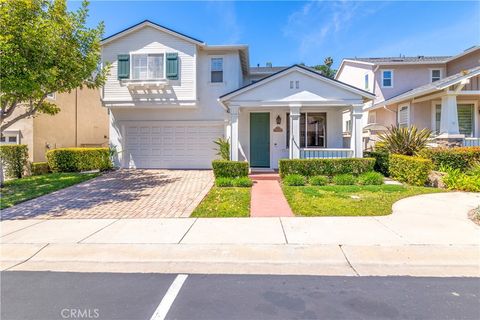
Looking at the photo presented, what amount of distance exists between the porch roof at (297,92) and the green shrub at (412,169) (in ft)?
9.66

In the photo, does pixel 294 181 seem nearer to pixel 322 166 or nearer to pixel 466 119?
pixel 322 166

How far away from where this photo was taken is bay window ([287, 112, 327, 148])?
1466 cm

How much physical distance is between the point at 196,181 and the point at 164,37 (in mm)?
7976

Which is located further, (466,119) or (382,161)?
(466,119)

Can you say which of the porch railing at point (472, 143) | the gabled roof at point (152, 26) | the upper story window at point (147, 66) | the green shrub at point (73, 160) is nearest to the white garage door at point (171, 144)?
the green shrub at point (73, 160)

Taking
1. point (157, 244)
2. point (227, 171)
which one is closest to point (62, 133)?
point (227, 171)

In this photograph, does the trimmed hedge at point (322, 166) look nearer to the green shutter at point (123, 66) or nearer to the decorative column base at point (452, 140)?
the decorative column base at point (452, 140)

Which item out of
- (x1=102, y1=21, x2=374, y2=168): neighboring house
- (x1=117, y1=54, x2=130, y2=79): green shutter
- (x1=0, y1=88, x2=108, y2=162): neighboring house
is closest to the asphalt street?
(x1=102, y1=21, x2=374, y2=168): neighboring house

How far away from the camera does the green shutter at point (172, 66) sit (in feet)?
47.8

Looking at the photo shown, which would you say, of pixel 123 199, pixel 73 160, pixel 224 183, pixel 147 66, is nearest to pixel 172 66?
pixel 147 66

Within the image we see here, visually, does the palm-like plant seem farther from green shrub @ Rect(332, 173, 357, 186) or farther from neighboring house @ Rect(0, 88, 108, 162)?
neighboring house @ Rect(0, 88, 108, 162)

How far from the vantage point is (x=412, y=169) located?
10.6m

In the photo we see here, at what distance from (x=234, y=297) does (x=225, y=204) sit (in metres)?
4.71

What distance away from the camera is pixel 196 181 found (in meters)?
12.3
